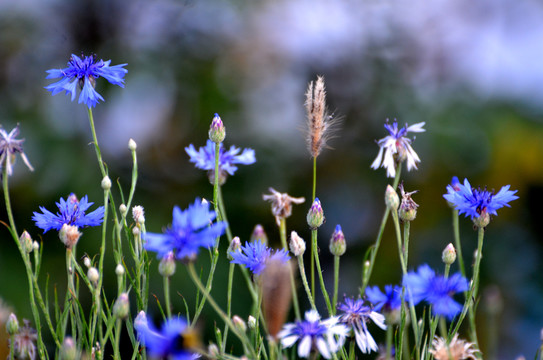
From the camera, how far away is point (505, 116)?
7.75 feet

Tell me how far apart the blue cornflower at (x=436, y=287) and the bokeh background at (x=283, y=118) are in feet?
4.78

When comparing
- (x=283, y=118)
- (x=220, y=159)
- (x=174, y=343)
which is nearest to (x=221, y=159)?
(x=220, y=159)

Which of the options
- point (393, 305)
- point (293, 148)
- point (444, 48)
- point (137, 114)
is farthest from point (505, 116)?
point (393, 305)

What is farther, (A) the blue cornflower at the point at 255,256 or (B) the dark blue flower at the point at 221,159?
(B) the dark blue flower at the point at 221,159

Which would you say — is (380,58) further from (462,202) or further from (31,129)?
(462,202)

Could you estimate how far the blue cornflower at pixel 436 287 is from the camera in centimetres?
46

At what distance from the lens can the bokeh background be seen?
6.81 feet

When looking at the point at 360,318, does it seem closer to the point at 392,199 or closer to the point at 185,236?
the point at 392,199

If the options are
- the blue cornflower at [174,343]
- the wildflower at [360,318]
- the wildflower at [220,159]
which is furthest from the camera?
the wildflower at [220,159]

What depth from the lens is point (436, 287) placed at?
47 cm

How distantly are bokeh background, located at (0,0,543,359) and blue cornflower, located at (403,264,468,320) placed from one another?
146cm

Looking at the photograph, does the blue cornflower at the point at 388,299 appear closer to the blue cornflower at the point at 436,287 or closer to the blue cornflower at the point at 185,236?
the blue cornflower at the point at 436,287

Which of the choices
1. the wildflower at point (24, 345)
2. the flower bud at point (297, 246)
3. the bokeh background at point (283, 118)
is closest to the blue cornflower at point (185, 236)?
the flower bud at point (297, 246)

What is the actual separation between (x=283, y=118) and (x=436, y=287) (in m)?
1.87
